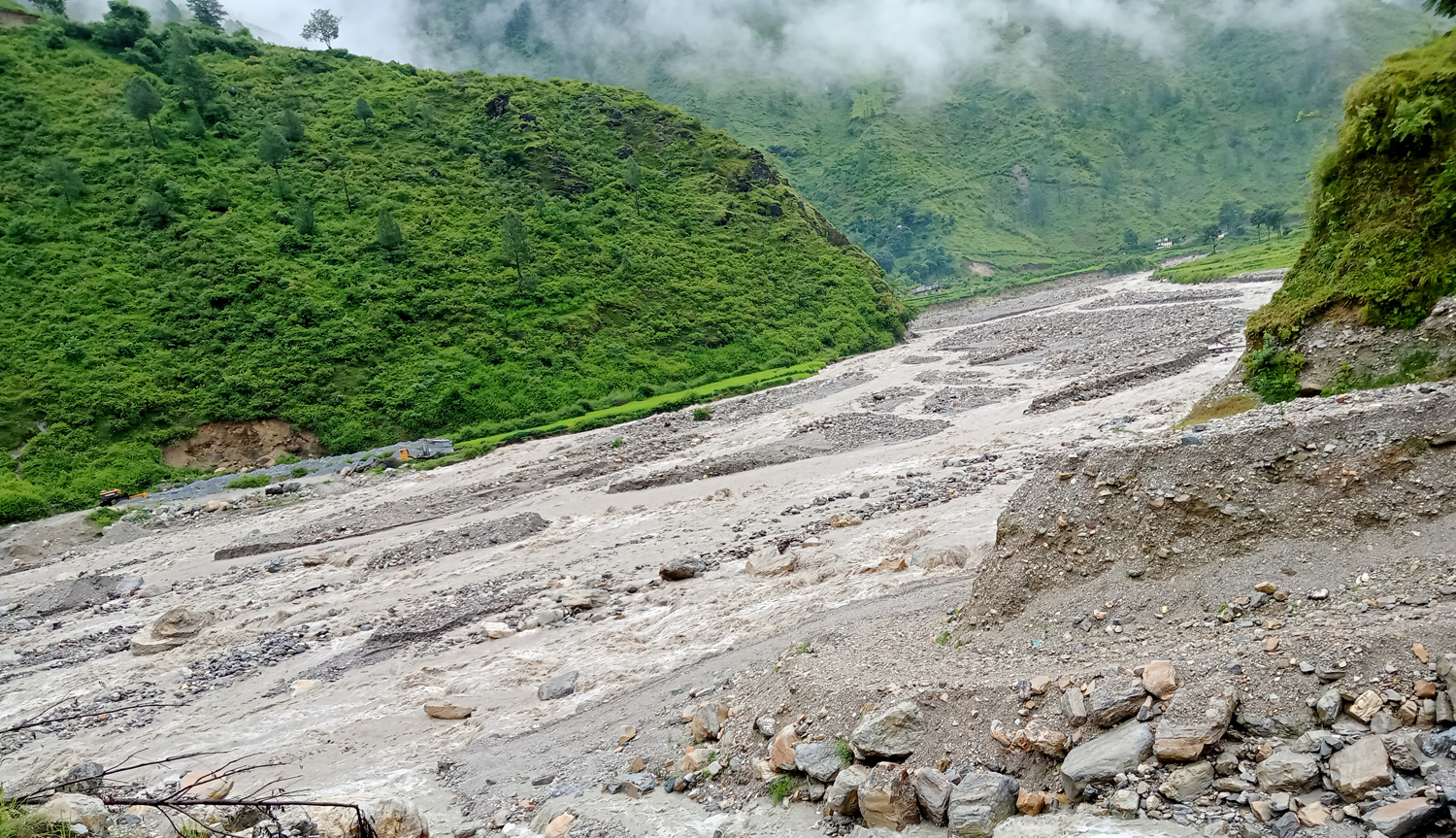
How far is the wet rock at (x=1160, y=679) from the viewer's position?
650 cm

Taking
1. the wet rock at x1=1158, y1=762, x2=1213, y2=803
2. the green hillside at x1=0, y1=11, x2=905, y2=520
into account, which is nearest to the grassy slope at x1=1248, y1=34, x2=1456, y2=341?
the wet rock at x1=1158, y1=762, x2=1213, y2=803

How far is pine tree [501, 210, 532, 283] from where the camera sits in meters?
57.6

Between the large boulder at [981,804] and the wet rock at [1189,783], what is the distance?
1.28 m

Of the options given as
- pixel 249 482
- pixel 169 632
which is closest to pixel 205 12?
pixel 249 482

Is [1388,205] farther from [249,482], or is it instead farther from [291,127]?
[291,127]

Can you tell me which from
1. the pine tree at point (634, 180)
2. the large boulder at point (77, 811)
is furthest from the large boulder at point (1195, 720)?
the pine tree at point (634, 180)

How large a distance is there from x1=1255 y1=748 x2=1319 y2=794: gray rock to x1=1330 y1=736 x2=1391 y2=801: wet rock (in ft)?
0.41

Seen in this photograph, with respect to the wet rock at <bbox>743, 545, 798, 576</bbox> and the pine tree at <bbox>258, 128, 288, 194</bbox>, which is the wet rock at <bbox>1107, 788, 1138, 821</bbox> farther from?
the pine tree at <bbox>258, 128, 288, 194</bbox>

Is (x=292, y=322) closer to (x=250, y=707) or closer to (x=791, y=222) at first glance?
(x=250, y=707)

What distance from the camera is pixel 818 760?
25.7 ft

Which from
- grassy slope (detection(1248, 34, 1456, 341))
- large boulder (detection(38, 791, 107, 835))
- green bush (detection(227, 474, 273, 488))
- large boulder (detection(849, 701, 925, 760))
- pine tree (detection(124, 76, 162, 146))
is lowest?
large boulder (detection(849, 701, 925, 760))

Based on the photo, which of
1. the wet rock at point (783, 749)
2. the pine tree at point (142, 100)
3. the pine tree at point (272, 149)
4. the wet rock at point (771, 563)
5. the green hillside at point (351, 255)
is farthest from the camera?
the pine tree at point (272, 149)

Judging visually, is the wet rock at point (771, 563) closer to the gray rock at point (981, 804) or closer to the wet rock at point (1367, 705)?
the gray rock at point (981, 804)

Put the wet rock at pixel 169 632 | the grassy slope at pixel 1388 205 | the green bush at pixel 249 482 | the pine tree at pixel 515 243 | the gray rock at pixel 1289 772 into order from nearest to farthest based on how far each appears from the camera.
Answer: the gray rock at pixel 1289 772, the grassy slope at pixel 1388 205, the wet rock at pixel 169 632, the green bush at pixel 249 482, the pine tree at pixel 515 243
